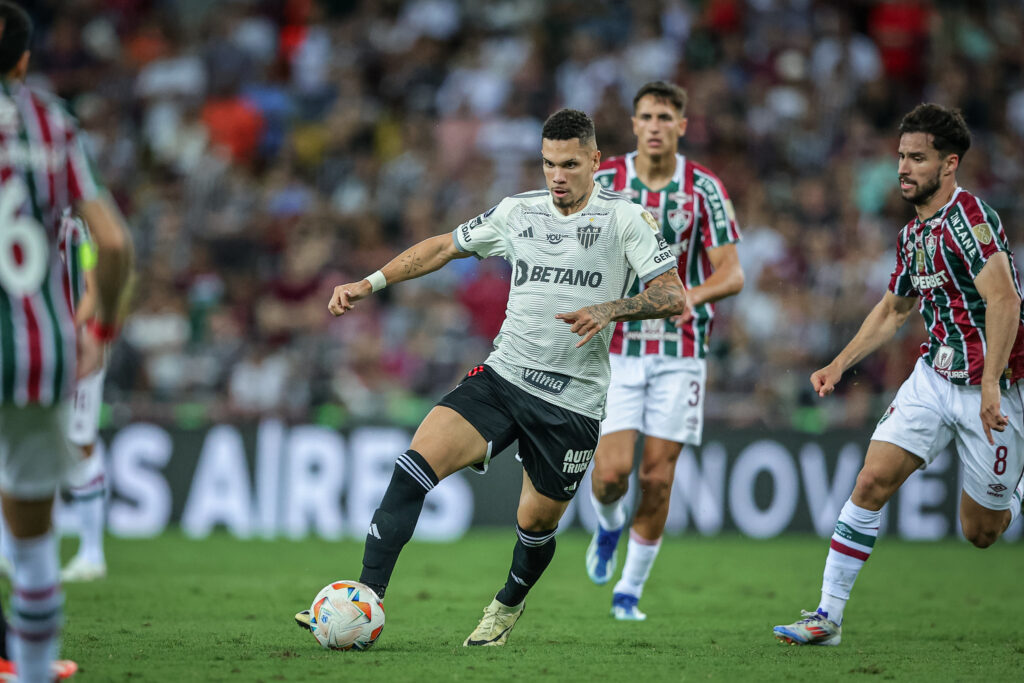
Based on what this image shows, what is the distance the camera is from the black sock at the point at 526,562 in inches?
265

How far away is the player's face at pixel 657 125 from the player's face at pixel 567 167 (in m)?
1.77

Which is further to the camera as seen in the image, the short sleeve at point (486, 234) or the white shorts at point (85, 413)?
the white shorts at point (85, 413)

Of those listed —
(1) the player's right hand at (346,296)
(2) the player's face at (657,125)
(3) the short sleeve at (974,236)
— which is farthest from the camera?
(2) the player's face at (657,125)

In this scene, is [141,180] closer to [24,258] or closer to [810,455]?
[810,455]

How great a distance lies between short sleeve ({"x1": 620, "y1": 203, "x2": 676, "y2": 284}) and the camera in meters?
6.70

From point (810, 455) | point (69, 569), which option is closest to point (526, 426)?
point (69, 569)

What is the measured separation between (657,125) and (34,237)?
16.0 ft

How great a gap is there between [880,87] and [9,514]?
1511cm

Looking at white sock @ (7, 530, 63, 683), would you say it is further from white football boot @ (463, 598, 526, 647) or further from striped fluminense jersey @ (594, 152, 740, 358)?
striped fluminense jersey @ (594, 152, 740, 358)

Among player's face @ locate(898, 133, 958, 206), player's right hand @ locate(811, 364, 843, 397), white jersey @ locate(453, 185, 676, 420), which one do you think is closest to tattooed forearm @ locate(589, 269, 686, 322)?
white jersey @ locate(453, 185, 676, 420)

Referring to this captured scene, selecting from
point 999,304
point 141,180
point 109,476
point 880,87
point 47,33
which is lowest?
point 109,476

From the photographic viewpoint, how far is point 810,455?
13.6 meters

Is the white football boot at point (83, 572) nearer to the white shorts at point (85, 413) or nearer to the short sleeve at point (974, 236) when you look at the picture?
the white shorts at point (85, 413)

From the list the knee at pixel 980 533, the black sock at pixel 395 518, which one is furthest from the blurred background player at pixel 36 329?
the knee at pixel 980 533
